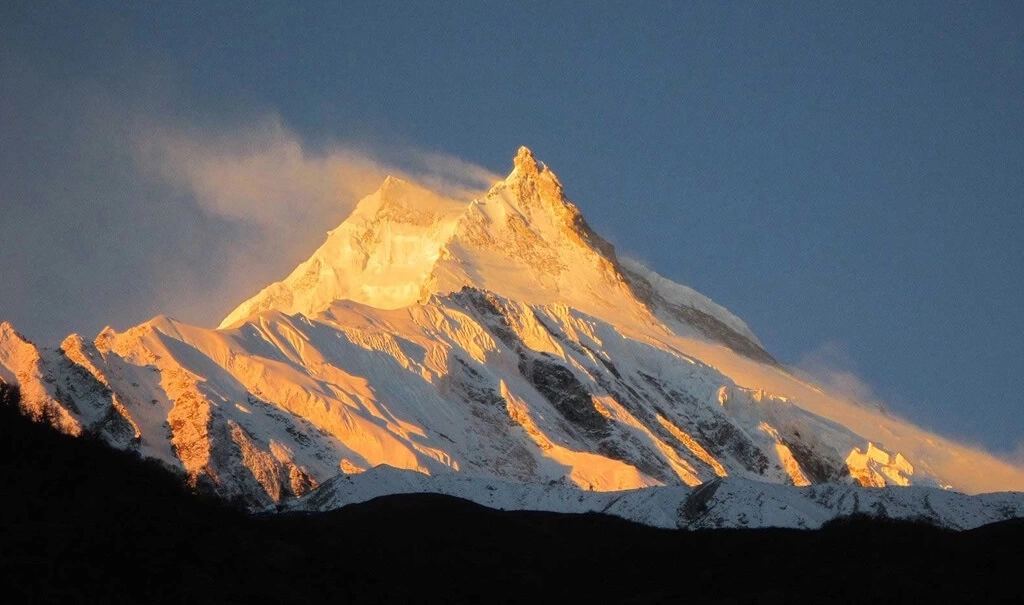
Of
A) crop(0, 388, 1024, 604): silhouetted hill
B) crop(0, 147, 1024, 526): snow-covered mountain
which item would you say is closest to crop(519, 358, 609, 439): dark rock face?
crop(0, 147, 1024, 526): snow-covered mountain

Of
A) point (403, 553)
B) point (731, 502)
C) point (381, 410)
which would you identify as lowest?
point (403, 553)

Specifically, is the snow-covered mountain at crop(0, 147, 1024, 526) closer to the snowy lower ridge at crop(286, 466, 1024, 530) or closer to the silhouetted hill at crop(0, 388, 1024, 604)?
the snowy lower ridge at crop(286, 466, 1024, 530)

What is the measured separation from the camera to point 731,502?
102m

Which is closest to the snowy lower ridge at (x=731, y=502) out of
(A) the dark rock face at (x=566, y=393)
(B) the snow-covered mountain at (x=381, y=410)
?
(B) the snow-covered mountain at (x=381, y=410)

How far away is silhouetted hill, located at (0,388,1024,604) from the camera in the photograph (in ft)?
226

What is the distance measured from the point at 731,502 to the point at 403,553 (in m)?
20.7

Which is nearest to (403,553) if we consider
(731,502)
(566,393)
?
(731,502)

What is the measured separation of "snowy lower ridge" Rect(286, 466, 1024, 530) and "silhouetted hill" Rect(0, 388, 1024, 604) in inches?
159

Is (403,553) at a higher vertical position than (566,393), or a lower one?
lower

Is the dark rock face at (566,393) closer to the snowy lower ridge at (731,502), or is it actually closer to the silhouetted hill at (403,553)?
the snowy lower ridge at (731,502)

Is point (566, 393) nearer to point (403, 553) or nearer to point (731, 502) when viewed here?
point (731, 502)

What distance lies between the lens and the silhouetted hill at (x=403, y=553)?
6875 centimetres

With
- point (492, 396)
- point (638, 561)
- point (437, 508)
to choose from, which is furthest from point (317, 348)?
point (638, 561)

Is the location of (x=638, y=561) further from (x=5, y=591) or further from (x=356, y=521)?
(x=5, y=591)
